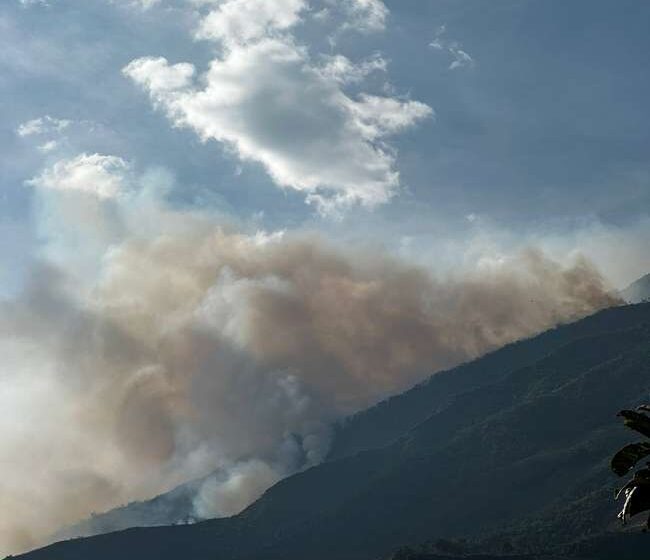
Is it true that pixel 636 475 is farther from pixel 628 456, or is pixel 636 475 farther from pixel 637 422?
pixel 637 422

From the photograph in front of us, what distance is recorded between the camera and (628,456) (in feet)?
118

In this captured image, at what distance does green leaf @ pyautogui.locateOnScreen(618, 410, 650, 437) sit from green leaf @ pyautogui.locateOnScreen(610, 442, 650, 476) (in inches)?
23.3

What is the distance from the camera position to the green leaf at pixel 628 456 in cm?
3541

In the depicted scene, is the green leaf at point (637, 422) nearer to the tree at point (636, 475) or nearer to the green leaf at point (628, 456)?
the tree at point (636, 475)

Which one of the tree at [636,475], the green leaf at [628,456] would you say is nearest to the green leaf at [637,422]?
the tree at [636,475]

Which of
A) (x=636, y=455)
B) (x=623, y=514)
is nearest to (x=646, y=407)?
(x=636, y=455)

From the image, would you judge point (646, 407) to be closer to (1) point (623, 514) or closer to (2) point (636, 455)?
(2) point (636, 455)

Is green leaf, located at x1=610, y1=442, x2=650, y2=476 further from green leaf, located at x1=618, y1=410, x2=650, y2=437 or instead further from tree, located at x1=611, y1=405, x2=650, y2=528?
green leaf, located at x1=618, y1=410, x2=650, y2=437

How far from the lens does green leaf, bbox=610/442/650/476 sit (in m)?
35.4

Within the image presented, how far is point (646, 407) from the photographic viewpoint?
36.5m

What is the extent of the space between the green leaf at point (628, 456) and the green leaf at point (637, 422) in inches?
23.3

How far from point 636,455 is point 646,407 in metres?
2.03

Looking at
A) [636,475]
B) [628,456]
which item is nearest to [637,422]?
[628,456]

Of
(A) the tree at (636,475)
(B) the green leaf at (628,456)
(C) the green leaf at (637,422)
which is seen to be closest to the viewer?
(A) the tree at (636,475)
